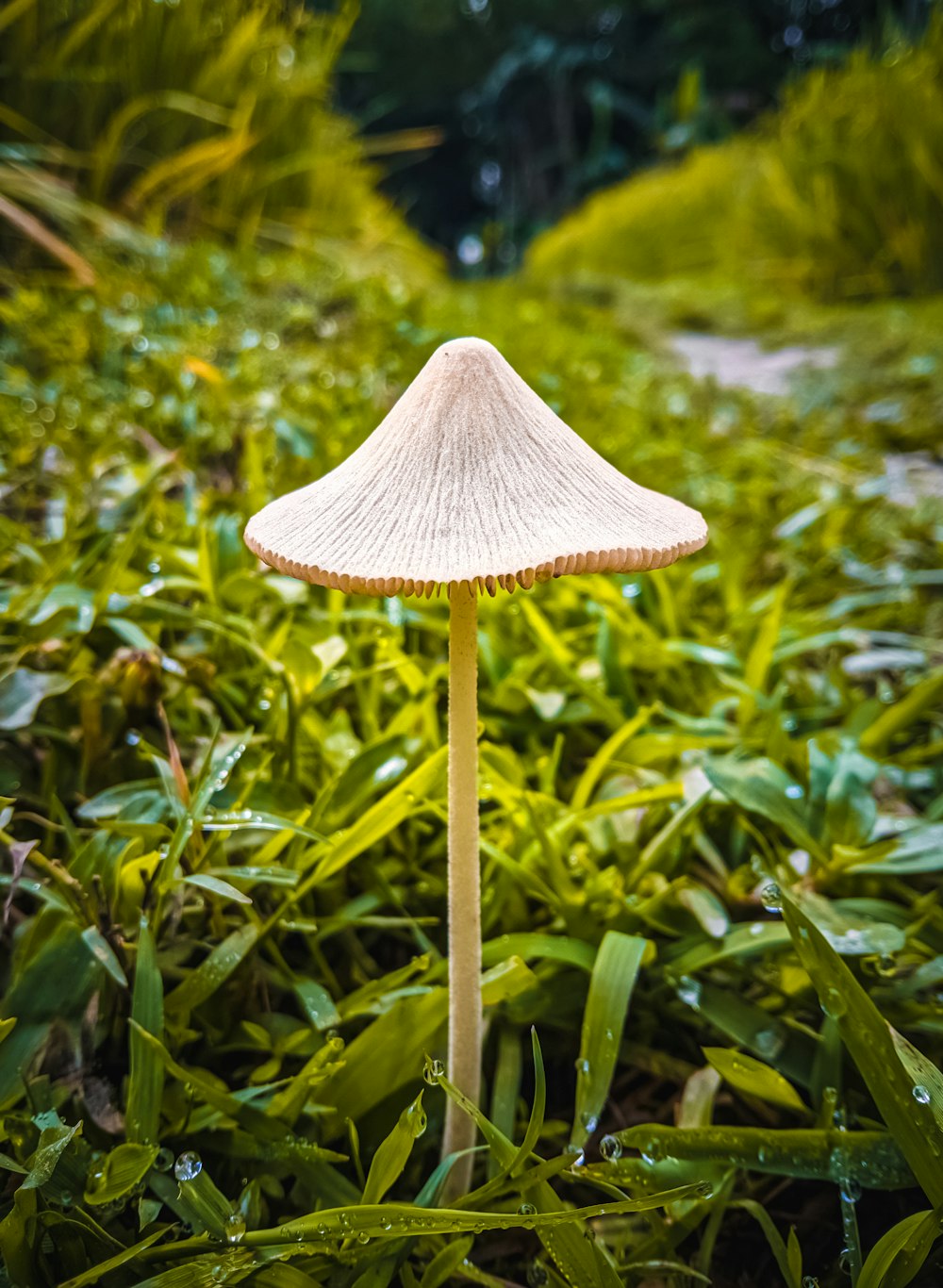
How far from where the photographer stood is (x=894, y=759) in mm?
1196

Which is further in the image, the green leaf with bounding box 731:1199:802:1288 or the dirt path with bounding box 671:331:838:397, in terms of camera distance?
the dirt path with bounding box 671:331:838:397

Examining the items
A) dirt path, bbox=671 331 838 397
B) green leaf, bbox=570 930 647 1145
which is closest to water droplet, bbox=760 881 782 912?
green leaf, bbox=570 930 647 1145

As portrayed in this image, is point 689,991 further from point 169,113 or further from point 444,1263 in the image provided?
point 169,113

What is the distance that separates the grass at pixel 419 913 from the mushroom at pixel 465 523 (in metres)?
0.13

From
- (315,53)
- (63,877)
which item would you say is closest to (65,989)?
(63,877)

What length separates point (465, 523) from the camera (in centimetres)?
61

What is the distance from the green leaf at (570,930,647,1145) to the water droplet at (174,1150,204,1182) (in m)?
0.31

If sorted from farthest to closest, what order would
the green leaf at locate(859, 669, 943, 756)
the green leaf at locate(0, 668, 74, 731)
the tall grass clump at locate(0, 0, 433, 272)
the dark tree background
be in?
1. the dark tree background
2. the tall grass clump at locate(0, 0, 433, 272)
3. the green leaf at locate(859, 669, 943, 756)
4. the green leaf at locate(0, 668, 74, 731)

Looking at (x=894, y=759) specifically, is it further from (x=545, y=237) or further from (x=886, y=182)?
(x=545, y=237)

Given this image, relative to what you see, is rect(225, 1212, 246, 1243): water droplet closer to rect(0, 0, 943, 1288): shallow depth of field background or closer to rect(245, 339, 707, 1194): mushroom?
rect(0, 0, 943, 1288): shallow depth of field background

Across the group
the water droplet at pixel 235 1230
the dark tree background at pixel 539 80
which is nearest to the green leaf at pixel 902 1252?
the water droplet at pixel 235 1230

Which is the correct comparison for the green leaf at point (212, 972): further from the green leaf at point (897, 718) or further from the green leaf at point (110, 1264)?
the green leaf at point (897, 718)

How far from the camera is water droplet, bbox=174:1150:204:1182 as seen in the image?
2.25 feet

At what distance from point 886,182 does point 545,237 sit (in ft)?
22.7
